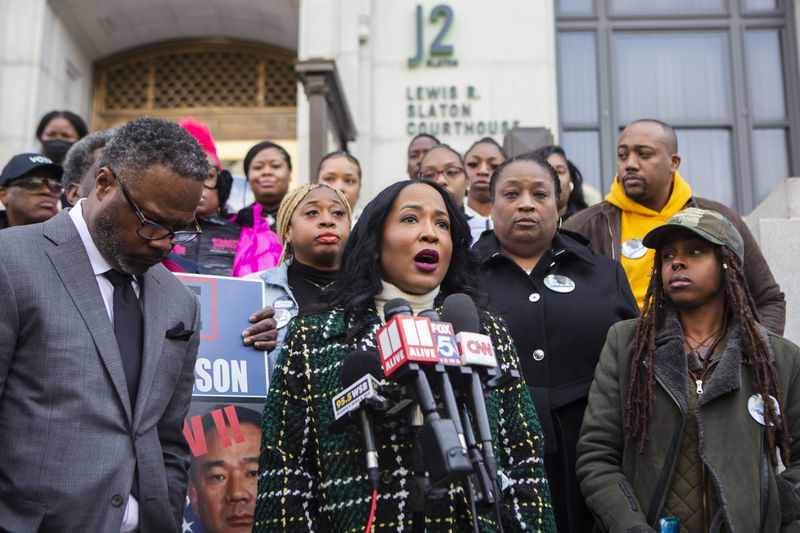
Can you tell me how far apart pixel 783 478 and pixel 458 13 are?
9317 mm

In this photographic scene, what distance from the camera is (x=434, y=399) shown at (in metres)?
2.54

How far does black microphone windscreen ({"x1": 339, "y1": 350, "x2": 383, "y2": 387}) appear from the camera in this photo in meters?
2.81

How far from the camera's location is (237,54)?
1383 cm

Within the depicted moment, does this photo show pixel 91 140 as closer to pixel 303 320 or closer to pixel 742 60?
pixel 303 320

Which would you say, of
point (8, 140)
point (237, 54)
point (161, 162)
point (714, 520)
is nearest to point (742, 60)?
point (237, 54)

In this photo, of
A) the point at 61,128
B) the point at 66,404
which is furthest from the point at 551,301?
the point at 61,128

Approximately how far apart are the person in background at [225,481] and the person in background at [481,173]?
316cm

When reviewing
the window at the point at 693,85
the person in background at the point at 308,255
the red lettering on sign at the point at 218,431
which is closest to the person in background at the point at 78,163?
the person in background at the point at 308,255

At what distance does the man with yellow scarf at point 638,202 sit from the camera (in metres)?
5.49

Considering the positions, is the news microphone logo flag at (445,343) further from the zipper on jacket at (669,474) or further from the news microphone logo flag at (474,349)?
the zipper on jacket at (669,474)

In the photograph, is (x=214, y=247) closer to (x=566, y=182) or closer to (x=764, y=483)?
(x=566, y=182)

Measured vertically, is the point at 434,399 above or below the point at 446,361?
below

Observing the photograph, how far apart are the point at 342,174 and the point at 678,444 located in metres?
3.63

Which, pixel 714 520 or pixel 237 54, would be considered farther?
pixel 237 54
